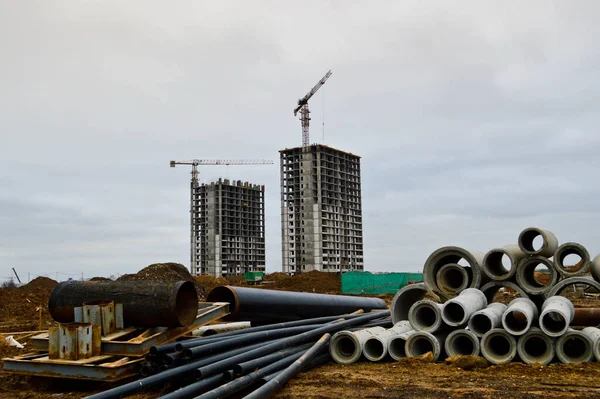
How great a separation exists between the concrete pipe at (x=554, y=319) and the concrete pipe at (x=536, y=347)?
0.49 ft

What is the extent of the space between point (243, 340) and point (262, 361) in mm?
938

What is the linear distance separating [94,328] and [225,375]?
7.28 ft

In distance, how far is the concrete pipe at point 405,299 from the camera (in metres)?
10.5

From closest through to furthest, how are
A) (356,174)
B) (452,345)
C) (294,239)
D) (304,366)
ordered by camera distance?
1. (304,366)
2. (452,345)
3. (294,239)
4. (356,174)

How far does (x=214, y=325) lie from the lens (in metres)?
11.1

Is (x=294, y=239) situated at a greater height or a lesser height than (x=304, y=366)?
greater

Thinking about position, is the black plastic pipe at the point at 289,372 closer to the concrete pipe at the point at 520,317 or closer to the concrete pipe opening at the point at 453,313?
the concrete pipe opening at the point at 453,313

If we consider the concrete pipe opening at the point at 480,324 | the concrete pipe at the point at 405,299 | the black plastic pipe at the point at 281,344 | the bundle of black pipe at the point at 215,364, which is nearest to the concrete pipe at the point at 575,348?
the concrete pipe opening at the point at 480,324

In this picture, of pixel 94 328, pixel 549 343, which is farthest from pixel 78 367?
pixel 549 343

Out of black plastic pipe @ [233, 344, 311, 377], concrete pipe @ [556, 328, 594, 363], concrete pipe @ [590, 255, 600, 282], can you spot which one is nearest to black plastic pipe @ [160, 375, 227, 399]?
black plastic pipe @ [233, 344, 311, 377]

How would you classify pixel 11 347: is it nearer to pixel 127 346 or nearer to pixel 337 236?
pixel 127 346

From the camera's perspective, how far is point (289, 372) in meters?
7.50

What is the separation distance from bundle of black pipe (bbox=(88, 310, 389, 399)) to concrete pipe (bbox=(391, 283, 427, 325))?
1.60m

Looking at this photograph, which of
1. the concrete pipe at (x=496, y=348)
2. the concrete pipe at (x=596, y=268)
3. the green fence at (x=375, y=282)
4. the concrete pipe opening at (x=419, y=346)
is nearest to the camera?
the concrete pipe at (x=496, y=348)
